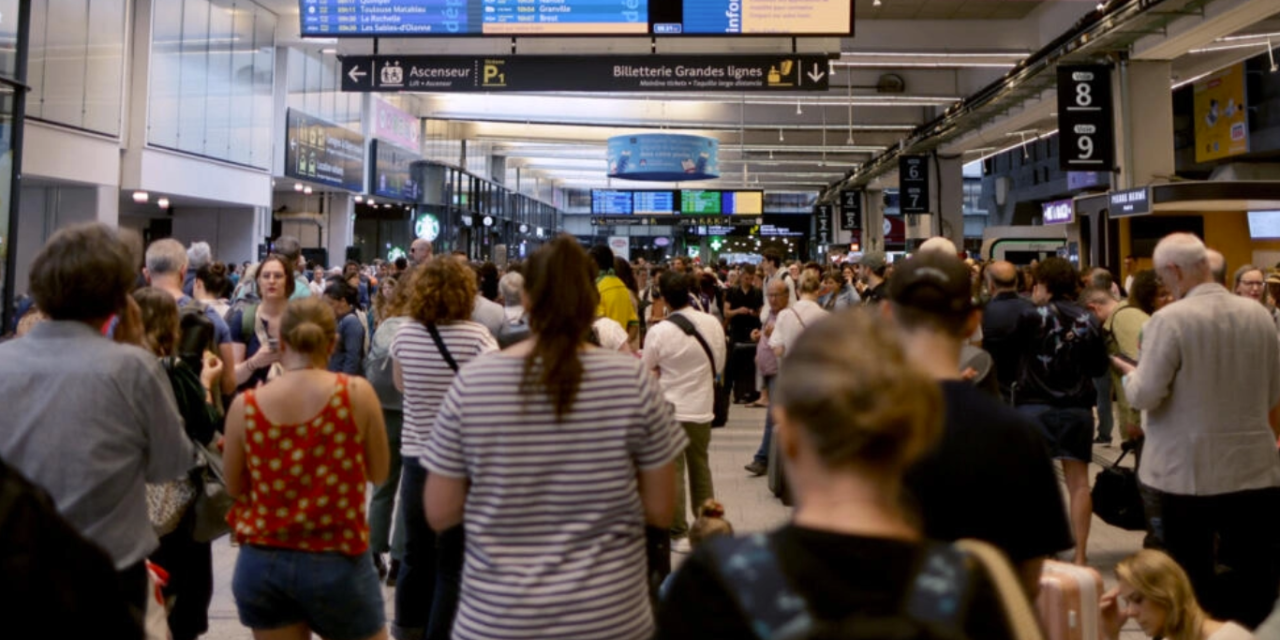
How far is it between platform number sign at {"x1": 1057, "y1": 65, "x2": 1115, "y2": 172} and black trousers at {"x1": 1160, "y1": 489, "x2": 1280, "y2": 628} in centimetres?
913

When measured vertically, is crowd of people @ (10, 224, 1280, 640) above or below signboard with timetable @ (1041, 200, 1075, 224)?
below

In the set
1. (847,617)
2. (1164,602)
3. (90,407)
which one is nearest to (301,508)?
(90,407)

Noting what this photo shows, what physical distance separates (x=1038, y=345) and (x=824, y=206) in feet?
117

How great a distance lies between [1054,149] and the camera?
92.7 feet

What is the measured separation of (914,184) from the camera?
2144cm

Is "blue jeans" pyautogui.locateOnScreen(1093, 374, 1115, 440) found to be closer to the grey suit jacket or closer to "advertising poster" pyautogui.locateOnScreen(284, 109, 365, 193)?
the grey suit jacket

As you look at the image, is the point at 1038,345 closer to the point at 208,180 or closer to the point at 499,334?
the point at 499,334

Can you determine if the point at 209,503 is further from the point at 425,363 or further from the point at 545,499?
the point at 545,499

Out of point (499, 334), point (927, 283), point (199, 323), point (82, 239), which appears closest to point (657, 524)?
point (927, 283)

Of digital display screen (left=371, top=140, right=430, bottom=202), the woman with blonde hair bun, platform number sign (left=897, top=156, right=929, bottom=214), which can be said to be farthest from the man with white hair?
digital display screen (left=371, top=140, right=430, bottom=202)

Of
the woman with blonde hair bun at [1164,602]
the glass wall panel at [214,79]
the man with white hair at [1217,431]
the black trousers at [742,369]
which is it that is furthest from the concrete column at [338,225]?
the woman with blonde hair bun at [1164,602]

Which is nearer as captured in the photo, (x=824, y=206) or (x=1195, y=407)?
(x=1195, y=407)

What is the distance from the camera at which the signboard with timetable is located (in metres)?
14.6

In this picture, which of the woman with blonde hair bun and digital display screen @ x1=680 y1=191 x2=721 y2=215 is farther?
digital display screen @ x1=680 y1=191 x2=721 y2=215
